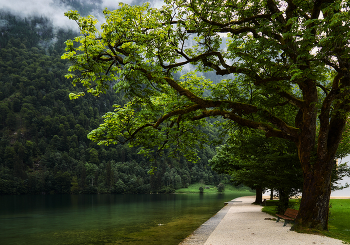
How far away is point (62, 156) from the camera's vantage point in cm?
13800

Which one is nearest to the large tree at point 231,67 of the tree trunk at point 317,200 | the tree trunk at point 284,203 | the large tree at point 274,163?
the tree trunk at point 317,200

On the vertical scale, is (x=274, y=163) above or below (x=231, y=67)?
below

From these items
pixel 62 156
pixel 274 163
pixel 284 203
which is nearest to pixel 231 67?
pixel 274 163

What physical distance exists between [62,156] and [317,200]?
143 m

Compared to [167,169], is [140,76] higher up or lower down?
higher up

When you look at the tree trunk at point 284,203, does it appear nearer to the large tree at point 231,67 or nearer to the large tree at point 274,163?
the large tree at point 274,163

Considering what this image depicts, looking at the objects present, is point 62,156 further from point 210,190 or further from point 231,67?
point 231,67

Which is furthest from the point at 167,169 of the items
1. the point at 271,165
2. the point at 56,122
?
the point at 271,165

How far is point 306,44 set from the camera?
7.86 m

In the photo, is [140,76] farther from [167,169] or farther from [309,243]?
[167,169]

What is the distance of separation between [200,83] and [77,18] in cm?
689

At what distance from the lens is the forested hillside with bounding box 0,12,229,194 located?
115688 mm

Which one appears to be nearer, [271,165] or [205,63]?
[205,63]

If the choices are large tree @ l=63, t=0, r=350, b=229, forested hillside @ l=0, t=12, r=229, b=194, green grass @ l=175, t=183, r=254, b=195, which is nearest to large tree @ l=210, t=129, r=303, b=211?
large tree @ l=63, t=0, r=350, b=229
